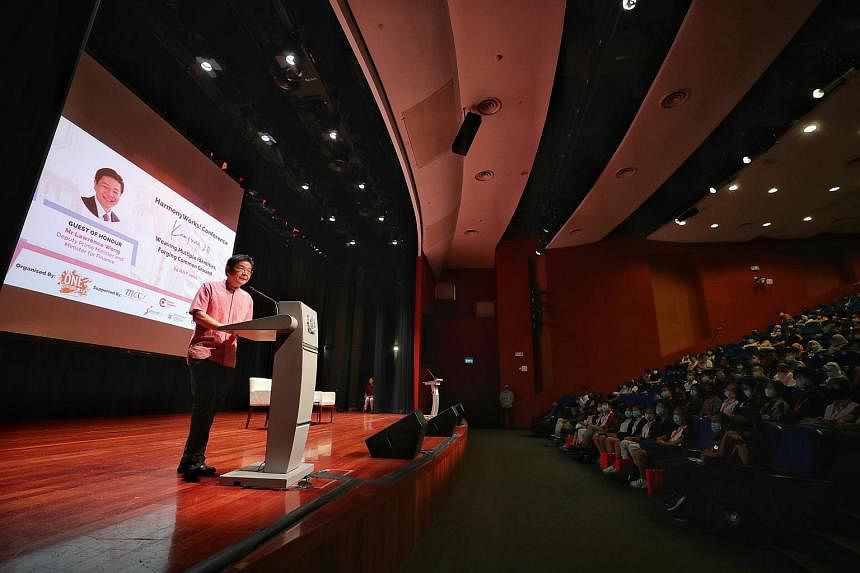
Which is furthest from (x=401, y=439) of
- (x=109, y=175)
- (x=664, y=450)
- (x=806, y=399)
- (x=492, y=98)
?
(x=492, y=98)

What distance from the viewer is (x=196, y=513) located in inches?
52.6

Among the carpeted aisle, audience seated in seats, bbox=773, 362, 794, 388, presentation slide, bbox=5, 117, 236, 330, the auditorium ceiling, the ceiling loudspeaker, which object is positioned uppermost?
the auditorium ceiling

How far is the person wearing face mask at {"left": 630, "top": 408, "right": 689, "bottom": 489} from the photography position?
→ 3.45 metres

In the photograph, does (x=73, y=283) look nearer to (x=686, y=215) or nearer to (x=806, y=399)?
(x=806, y=399)

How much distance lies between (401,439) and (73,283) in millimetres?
3556

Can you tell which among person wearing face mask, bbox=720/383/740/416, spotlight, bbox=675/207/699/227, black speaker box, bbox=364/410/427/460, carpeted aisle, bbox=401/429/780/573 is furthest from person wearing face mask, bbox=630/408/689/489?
spotlight, bbox=675/207/699/227

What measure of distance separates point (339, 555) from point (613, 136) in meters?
6.92

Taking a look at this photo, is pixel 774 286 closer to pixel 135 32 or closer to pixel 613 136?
pixel 613 136

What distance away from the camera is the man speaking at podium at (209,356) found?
1761 millimetres

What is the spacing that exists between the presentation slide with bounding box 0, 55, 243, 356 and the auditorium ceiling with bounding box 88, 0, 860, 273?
616mm

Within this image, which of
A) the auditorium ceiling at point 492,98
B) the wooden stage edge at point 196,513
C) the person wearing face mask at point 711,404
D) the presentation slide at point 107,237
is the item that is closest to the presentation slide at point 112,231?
the presentation slide at point 107,237

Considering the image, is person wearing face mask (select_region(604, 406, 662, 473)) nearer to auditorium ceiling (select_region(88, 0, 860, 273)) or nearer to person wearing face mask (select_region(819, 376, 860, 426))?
person wearing face mask (select_region(819, 376, 860, 426))

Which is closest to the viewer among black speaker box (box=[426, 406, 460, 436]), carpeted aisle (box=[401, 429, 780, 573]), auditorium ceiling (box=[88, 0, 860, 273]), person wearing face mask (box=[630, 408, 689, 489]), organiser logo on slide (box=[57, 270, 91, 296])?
carpeted aisle (box=[401, 429, 780, 573])

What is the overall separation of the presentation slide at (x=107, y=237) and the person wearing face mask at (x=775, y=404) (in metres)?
6.41
